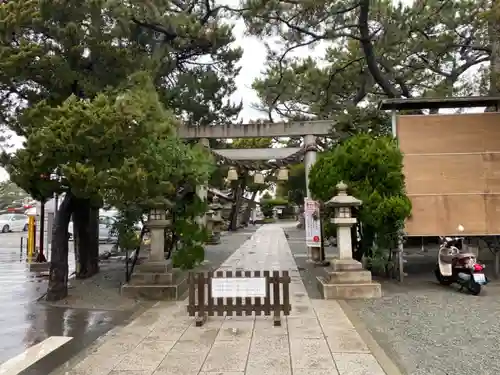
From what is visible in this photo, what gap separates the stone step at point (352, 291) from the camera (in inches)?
334

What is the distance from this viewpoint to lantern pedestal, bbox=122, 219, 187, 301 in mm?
8727

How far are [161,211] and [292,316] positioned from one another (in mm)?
3956

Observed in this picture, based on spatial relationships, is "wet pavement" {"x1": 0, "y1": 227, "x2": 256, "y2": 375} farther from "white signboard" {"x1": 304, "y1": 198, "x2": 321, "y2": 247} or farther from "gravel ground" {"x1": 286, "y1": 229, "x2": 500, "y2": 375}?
"white signboard" {"x1": 304, "y1": 198, "x2": 321, "y2": 247}

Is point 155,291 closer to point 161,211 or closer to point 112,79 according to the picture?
point 161,211

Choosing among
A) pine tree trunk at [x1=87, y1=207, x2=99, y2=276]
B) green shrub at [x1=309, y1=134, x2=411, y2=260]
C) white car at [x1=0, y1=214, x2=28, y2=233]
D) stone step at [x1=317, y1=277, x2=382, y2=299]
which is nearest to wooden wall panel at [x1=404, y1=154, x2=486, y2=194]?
green shrub at [x1=309, y1=134, x2=411, y2=260]

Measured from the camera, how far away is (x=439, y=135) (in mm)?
10141

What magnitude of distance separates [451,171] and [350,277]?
360 centimetres

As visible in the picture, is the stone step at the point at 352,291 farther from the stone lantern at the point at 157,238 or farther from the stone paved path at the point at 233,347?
the stone lantern at the point at 157,238

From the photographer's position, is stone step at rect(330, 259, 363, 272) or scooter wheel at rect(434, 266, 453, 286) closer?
stone step at rect(330, 259, 363, 272)

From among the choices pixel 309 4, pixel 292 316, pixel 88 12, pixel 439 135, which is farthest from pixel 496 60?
pixel 88 12

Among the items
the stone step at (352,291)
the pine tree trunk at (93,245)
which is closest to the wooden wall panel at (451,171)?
the stone step at (352,291)

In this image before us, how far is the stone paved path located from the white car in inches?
1327

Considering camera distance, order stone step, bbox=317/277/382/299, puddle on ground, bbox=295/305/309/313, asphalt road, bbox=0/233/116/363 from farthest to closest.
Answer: stone step, bbox=317/277/382/299 → puddle on ground, bbox=295/305/309/313 → asphalt road, bbox=0/233/116/363

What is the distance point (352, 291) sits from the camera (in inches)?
335
